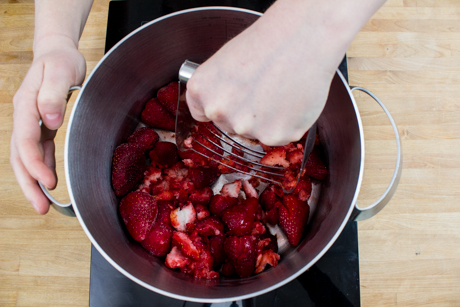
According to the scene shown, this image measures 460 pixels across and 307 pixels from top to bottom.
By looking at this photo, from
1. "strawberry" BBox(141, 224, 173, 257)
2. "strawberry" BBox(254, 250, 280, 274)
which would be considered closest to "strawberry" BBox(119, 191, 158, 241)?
"strawberry" BBox(141, 224, 173, 257)

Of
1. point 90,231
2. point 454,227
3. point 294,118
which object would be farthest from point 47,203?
point 454,227

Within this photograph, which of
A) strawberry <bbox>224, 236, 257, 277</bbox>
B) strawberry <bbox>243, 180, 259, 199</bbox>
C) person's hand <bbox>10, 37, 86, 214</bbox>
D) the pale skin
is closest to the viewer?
the pale skin

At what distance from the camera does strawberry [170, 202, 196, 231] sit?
709mm

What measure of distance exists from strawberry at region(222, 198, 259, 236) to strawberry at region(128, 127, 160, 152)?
26cm

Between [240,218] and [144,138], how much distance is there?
311 millimetres

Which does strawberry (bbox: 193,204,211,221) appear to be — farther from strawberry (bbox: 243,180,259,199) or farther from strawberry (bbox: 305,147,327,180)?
strawberry (bbox: 305,147,327,180)

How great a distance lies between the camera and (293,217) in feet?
2.30

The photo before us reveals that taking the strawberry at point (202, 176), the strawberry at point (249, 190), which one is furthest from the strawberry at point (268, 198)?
the strawberry at point (202, 176)

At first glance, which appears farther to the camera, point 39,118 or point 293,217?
point 293,217

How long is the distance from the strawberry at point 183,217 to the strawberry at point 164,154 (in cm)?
12

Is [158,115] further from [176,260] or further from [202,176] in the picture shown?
[176,260]

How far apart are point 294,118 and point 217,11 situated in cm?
38

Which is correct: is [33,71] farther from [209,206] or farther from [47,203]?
[209,206]

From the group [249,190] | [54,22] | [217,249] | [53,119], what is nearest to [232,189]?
[249,190]
